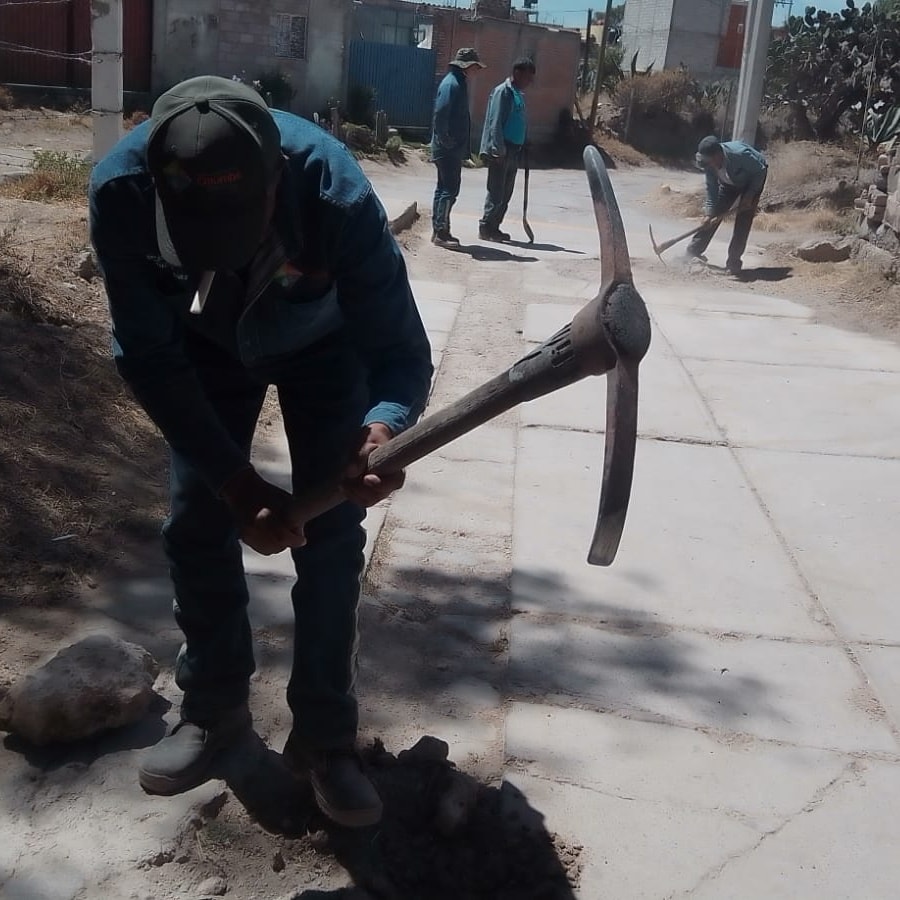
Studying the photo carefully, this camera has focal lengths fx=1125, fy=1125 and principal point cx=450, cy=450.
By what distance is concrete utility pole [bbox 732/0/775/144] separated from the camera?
41.3ft

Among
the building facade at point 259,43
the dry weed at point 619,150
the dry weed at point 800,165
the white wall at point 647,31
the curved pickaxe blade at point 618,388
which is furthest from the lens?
the white wall at point 647,31

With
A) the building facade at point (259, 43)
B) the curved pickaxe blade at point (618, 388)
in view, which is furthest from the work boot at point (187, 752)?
the building facade at point (259, 43)

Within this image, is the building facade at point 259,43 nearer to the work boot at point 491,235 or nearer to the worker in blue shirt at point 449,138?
the work boot at point 491,235

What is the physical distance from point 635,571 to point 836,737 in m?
1.08

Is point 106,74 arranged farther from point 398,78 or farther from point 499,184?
point 398,78

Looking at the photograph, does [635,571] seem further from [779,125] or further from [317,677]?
[779,125]

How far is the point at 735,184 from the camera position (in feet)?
35.2

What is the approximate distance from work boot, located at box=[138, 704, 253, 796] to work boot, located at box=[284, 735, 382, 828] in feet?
0.62

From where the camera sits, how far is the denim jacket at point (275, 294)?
205cm

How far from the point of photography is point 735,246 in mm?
10555

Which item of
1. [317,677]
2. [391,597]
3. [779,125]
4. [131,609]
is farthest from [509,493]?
[779,125]

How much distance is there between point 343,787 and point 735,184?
9.47 metres

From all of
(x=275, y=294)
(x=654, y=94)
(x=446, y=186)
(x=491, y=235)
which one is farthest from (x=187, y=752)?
(x=654, y=94)

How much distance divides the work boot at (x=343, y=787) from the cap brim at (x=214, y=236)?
107 cm
